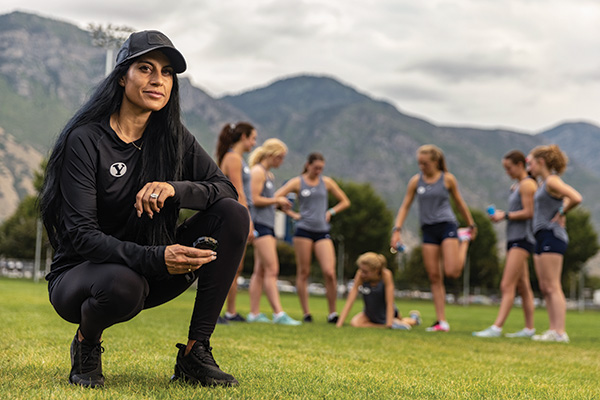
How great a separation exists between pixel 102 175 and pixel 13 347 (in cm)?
235

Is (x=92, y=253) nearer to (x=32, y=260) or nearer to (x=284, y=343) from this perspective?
(x=284, y=343)

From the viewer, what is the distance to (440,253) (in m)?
9.84

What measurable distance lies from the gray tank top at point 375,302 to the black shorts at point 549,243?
7.93 ft

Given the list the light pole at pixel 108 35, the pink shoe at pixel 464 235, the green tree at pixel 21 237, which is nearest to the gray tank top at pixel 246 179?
the pink shoe at pixel 464 235

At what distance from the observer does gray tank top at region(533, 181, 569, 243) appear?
334 inches

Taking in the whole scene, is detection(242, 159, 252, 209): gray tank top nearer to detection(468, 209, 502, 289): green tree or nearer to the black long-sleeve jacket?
the black long-sleeve jacket

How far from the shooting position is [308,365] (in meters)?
4.73

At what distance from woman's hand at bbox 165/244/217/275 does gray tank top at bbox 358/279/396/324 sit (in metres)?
7.15

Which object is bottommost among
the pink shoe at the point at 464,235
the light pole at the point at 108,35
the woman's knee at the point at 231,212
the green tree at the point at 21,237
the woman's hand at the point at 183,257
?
the green tree at the point at 21,237

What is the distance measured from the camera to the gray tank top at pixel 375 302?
10.1 meters

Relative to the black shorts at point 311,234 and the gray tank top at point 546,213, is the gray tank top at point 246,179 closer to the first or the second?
Result: the black shorts at point 311,234

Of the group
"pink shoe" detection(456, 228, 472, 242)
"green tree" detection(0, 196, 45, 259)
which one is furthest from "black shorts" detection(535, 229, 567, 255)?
"green tree" detection(0, 196, 45, 259)

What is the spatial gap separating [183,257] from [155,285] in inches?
20.5

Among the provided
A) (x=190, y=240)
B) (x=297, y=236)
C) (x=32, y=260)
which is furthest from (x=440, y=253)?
(x=32, y=260)
